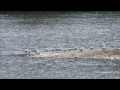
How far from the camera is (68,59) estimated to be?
20.6m

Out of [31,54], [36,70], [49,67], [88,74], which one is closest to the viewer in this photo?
[88,74]

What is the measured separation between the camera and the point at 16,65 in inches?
804

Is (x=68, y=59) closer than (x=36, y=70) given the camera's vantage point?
No

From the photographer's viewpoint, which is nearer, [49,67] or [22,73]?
[22,73]
